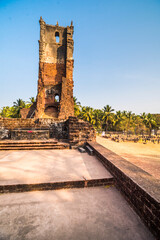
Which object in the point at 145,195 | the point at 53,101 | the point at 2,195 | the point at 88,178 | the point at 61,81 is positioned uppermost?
the point at 61,81

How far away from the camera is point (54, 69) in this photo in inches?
657

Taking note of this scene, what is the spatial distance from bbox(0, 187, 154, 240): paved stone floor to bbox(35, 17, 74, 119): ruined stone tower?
13174 millimetres

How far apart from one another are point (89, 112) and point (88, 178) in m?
30.6

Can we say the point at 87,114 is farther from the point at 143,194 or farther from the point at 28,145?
the point at 143,194

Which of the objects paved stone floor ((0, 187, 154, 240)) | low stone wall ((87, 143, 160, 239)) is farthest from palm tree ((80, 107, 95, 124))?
paved stone floor ((0, 187, 154, 240))

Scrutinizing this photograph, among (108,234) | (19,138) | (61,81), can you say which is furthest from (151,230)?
(61,81)

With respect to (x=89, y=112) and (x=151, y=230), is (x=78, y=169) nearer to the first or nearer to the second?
(x=151, y=230)

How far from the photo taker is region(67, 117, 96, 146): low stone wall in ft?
20.4

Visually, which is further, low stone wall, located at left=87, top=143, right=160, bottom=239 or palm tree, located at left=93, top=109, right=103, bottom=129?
palm tree, located at left=93, top=109, right=103, bottom=129

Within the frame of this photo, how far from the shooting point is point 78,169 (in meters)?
3.33

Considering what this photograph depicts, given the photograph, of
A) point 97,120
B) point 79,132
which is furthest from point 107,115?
point 79,132

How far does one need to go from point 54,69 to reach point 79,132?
13605 millimetres

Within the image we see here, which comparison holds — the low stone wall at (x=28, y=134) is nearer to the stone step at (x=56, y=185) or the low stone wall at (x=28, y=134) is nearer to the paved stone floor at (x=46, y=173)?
the paved stone floor at (x=46, y=173)

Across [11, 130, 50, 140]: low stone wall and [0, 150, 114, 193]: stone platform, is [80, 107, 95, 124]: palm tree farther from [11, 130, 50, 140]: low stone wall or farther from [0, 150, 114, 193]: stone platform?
[0, 150, 114, 193]: stone platform
